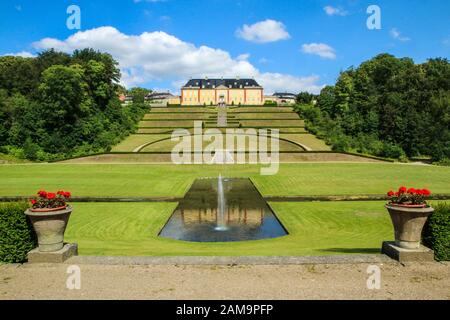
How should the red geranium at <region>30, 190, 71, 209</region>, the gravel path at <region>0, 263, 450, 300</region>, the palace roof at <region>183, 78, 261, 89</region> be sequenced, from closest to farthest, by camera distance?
1. the gravel path at <region>0, 263, 450, 300</region>
2. the red geranium at <region>30, 190, 71, 209</region>
3. the palace roof at <region>183, 78, 261, 89</region>

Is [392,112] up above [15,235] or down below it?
above

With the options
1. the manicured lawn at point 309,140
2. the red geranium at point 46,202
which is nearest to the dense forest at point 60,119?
the manicured lawn at point 309,140

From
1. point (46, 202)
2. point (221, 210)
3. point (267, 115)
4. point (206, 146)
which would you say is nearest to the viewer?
point (46, 202)

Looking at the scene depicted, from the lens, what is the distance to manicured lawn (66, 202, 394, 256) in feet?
41.7

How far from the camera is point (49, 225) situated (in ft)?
31.1

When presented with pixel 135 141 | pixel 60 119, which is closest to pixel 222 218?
pixel 135 141

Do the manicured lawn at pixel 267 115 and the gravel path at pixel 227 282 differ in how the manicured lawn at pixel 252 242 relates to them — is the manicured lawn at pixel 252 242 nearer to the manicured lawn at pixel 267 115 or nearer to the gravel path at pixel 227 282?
the gravel path at pixel 227 282

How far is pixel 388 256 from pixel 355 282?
2290 mm

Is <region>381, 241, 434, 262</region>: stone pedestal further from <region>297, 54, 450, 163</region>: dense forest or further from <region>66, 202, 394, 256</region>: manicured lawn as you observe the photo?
<region>297, 54, 450, 163</region>: dense forest

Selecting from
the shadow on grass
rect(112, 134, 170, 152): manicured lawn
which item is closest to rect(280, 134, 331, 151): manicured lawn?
rect(112, 134, 170, 152): manicured lawn

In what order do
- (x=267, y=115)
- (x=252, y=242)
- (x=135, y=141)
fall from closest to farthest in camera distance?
(x=252, y=242)
(x=135, y=141)
(x=267, y=115)

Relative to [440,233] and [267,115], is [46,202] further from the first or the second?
[267,115]

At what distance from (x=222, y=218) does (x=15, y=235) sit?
11.2 metres

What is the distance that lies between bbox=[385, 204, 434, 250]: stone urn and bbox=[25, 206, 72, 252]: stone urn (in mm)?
7936
